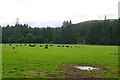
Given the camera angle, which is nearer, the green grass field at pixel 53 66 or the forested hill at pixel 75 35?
the green grass field at pixel 53 66

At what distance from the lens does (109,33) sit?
164875 millimetres

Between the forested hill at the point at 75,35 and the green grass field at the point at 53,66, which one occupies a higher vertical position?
the forested hill at the point at 75,35

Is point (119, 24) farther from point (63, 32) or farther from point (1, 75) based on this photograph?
point (1, 75)

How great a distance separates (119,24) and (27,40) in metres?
61.7

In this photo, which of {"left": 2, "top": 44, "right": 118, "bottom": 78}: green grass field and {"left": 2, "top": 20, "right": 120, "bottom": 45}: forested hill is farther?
{"left": 2, "top": 20, "right": 120, "bottom": 45}: forested hill

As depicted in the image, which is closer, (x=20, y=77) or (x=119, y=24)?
(x=20, y=77)

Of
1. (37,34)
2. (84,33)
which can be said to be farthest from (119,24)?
(37,34)

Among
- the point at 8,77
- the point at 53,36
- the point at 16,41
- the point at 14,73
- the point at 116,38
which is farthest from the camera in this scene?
the point at 53,36

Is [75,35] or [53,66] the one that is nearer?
[53,66]

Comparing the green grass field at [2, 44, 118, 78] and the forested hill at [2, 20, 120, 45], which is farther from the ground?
the forested hill at [2, 20, 120, 45]

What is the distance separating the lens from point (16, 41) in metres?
180

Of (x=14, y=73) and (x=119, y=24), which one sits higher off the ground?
(x=119, y=24)

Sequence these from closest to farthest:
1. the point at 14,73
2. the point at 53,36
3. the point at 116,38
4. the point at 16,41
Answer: the point at 14,73 < the point at 116,38 < the point at 16,41 < the point at 53,36

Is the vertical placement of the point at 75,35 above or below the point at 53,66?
above
